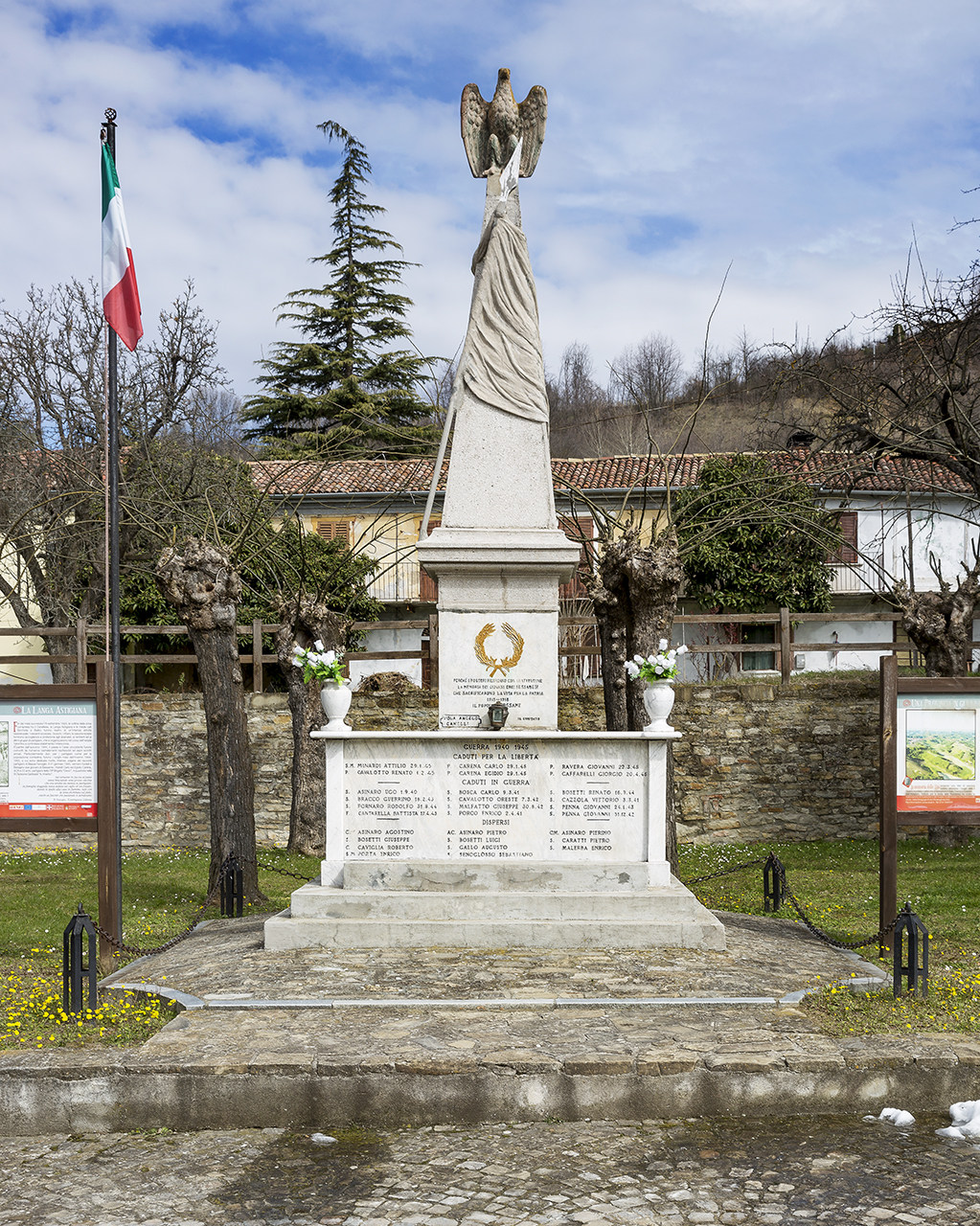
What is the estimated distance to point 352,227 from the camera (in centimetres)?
3222

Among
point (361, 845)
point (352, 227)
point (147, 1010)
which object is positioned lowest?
point (147, 1010)

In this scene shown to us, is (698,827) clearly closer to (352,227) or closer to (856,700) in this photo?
(856,700)

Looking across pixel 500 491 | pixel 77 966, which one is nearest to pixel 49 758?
pixel 77 966

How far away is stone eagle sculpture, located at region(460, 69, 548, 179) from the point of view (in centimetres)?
977

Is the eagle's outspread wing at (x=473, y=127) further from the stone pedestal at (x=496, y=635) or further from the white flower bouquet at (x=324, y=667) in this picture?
the white flower bouquet at (x=324, y=667)

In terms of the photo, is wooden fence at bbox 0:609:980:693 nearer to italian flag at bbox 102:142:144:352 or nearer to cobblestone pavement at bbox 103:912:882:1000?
italian flag at bbox 102:142:144:352

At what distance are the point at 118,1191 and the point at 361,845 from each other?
4.01 meters

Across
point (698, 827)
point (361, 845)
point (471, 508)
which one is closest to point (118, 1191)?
point (361, 845)

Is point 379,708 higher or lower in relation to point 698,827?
higher

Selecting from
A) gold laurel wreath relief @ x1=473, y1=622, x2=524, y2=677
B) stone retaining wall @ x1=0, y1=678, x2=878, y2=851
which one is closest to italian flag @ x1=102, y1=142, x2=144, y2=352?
gold laurel wreath relief @ x1=473, y1=622, x2=524, y2=677

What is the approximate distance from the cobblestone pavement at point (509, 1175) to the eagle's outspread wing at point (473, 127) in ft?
26.8

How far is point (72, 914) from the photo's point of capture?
11719 mm

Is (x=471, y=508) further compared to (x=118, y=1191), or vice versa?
(x=471, y=508)

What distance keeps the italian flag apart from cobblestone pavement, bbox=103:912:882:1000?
5321 millimetres
